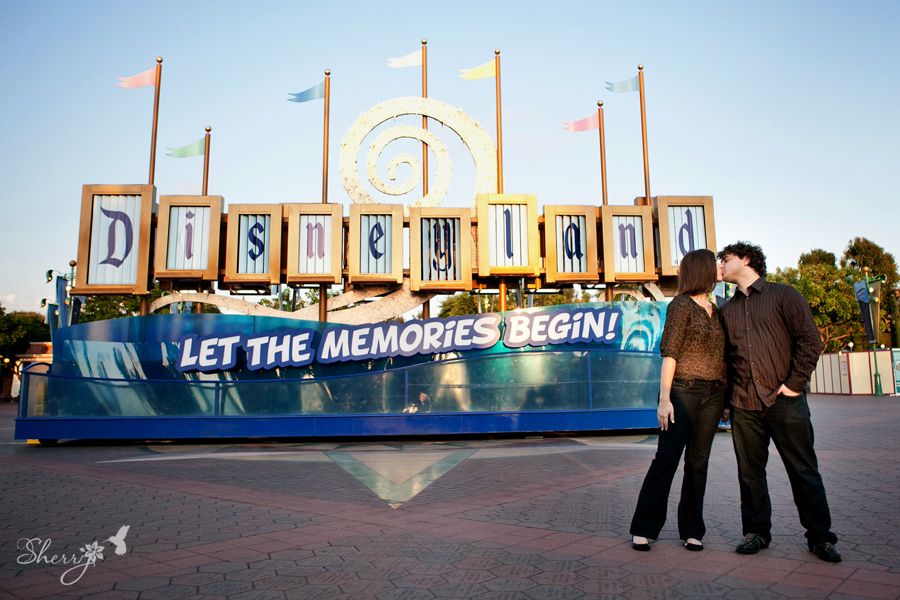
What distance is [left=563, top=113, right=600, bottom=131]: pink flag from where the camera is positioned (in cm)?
1806

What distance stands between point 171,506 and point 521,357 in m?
9.00

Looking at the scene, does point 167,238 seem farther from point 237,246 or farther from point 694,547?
point 694,547

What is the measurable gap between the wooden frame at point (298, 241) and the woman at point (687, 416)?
11.1 m

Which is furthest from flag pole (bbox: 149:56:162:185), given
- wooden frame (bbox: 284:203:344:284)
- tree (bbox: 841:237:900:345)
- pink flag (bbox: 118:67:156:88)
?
tree (bbox: 841:237:900:345)

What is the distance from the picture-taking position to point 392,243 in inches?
588

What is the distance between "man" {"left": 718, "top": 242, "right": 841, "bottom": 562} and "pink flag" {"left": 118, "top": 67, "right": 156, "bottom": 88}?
17.1m

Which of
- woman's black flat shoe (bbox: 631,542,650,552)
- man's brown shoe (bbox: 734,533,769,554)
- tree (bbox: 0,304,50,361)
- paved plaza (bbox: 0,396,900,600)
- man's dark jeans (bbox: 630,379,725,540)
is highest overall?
tree (bbox: 0,304,50,361)

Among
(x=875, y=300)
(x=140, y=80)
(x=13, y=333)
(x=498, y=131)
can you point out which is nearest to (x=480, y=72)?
(x=498, y=131)

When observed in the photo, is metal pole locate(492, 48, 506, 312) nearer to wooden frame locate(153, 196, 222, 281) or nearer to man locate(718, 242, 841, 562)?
wooden frame locate(153, 196, 222, 281)

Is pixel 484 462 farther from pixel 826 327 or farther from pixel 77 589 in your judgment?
pixel 826 327

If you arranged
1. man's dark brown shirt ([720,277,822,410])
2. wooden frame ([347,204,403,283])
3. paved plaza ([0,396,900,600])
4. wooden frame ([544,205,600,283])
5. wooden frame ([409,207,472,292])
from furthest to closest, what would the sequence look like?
wooden frame ([544,205,600,283])
wooden frame ([409,207,472,292])
wooden frame ([347,204,403,283])
man's dark brown shirt ([720,277,822,410])
paved plaza ([0,396,900,600])

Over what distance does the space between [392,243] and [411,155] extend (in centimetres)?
254

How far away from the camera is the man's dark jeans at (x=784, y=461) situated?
4125 millimetres

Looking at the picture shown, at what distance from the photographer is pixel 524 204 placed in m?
15.3
